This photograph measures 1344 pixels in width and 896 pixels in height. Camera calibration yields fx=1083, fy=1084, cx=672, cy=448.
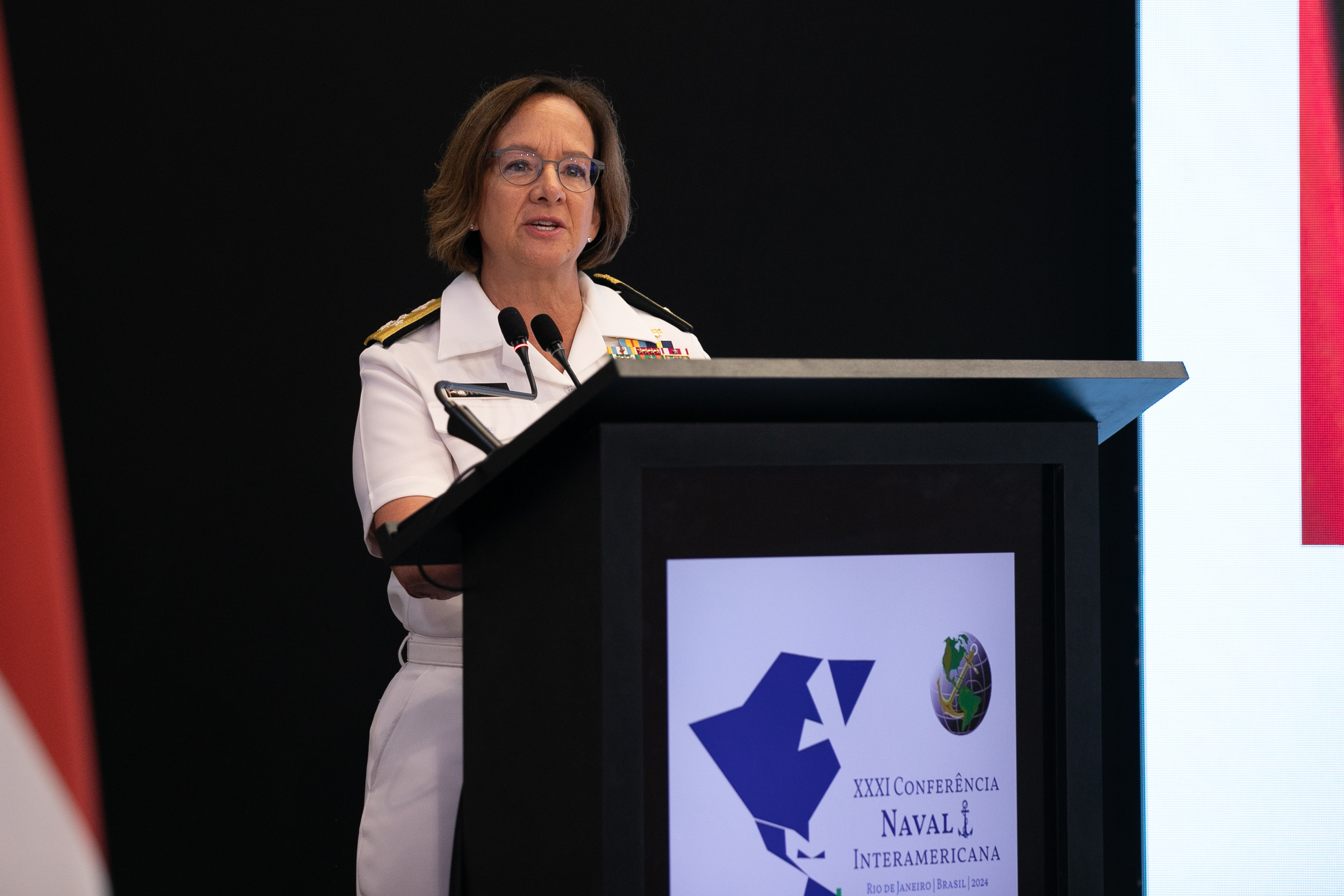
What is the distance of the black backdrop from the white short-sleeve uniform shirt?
2.61 ft

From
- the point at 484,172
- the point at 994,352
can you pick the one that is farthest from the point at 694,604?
the point at 994,352

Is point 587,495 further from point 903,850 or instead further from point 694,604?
point 903,850

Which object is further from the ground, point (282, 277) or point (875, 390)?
point (282, 277)

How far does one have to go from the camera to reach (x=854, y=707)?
85 cm

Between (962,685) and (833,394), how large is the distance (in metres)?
0.27

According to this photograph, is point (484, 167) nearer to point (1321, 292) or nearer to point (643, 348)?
point (643, 348)

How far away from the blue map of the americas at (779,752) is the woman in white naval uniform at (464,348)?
493 mm

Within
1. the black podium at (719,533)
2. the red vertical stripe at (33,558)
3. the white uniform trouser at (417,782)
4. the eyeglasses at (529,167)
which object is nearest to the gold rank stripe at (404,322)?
the eyeglasses at (529,167)

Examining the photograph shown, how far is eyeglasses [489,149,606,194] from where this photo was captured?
65.9 inches

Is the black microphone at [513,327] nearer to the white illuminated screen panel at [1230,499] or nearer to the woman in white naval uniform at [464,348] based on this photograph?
the woman in white naval uniform at [464,348]

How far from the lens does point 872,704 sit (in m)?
0.85

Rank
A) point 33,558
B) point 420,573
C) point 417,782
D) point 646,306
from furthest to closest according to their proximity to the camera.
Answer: point 646,306, point 417,782, point 420,573, point 33,558

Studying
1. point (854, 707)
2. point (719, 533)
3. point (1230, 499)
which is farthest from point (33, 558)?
point (1230, 499)

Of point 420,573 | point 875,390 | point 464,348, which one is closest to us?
point 875,390
